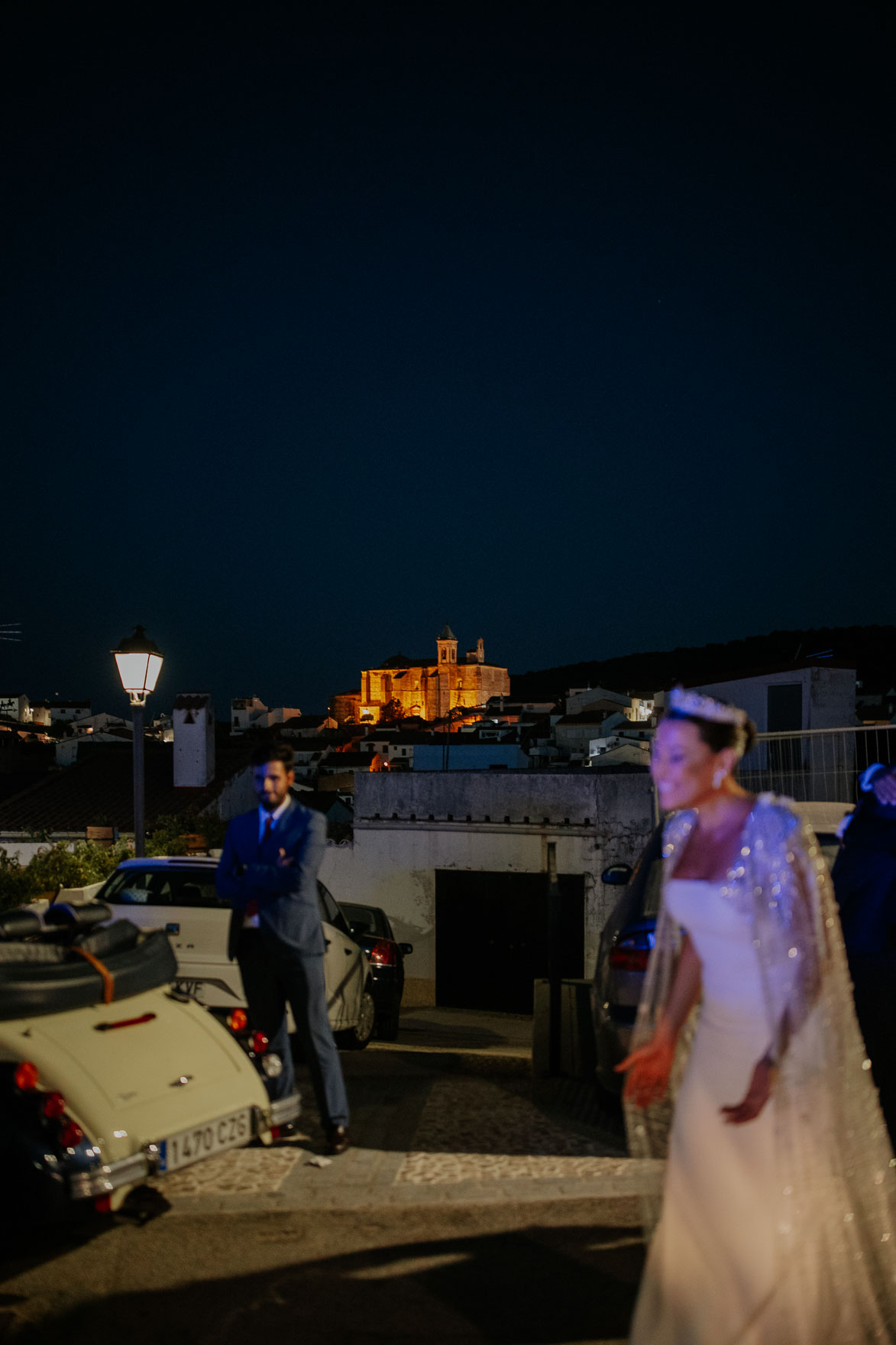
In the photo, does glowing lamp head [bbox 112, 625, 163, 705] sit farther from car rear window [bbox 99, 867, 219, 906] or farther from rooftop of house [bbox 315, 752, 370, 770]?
rooftop of house [bbox 315, 752, 370, 770]

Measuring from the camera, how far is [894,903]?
5105 mm

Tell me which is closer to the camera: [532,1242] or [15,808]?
[532,1242]

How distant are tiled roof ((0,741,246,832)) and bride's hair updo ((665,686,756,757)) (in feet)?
48.2

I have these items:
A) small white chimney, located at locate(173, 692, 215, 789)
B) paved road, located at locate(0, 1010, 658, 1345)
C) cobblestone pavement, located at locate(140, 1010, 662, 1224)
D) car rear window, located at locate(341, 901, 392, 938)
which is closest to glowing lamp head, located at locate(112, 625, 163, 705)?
car rear window, located at locate(341, 901, 392, 938)

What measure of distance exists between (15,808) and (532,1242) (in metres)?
18.1

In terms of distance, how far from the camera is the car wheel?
7.21 metres

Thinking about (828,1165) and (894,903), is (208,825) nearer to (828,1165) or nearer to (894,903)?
(894,903)

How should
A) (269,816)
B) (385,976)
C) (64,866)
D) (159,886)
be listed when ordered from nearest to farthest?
1. (269,816)
2. (159,886)
3. (385,976)
4. (64,866)

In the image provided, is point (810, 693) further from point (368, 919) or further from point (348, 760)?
point (348, 760)

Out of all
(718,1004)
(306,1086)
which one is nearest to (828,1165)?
(718,1004)

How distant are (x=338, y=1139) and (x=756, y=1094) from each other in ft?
8.45

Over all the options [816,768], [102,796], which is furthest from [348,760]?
[816,768]

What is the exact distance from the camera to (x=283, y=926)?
4480mm

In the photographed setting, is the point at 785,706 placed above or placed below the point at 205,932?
above
